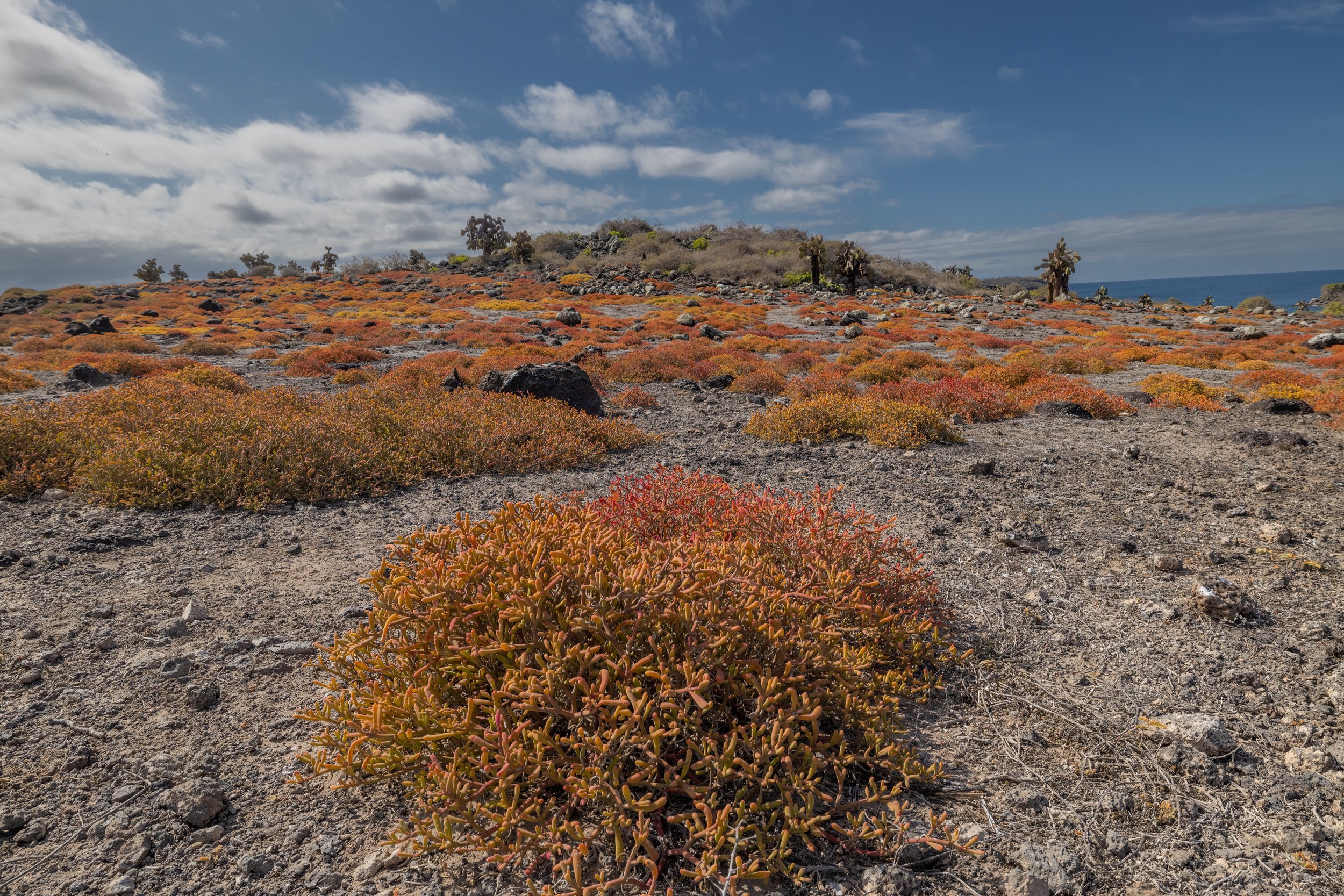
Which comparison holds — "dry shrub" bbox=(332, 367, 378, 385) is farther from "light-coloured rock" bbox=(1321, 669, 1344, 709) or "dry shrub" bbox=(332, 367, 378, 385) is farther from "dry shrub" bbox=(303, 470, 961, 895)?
"light-coloured rock" bbox=(1321, 669, 1344, 709)

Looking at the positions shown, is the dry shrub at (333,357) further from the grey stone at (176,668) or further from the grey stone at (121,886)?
the grey stone at (121,886)

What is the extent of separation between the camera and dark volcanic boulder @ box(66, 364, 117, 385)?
1430 cm

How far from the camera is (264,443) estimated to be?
22.8ft

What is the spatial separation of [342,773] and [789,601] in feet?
7.15

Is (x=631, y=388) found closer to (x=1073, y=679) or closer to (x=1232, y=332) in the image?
(x=1073, y=679)

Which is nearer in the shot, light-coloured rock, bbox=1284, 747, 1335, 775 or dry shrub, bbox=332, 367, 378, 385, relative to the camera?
light-coloured rock, bbox=1284, 747, 1335, 775

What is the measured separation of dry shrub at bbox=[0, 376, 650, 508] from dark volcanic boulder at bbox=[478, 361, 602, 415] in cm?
118

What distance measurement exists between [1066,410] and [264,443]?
13.0 m

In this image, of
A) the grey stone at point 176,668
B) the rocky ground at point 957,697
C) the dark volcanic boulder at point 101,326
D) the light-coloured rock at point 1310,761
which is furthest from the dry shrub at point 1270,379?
the dark volcanic boulder at point 101,326

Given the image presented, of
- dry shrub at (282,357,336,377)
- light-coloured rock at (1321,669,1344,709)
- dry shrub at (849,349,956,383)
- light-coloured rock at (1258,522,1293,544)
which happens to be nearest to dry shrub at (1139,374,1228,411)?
dry shrub at (849,349,956,383)

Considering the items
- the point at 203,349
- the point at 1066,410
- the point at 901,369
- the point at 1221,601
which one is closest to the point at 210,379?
the point at 203,349

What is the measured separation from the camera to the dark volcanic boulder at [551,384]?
36.6 ft

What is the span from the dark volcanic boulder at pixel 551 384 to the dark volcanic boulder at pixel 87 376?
1018 cm

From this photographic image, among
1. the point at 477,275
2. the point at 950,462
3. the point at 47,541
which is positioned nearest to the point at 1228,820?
the point at 950,462
